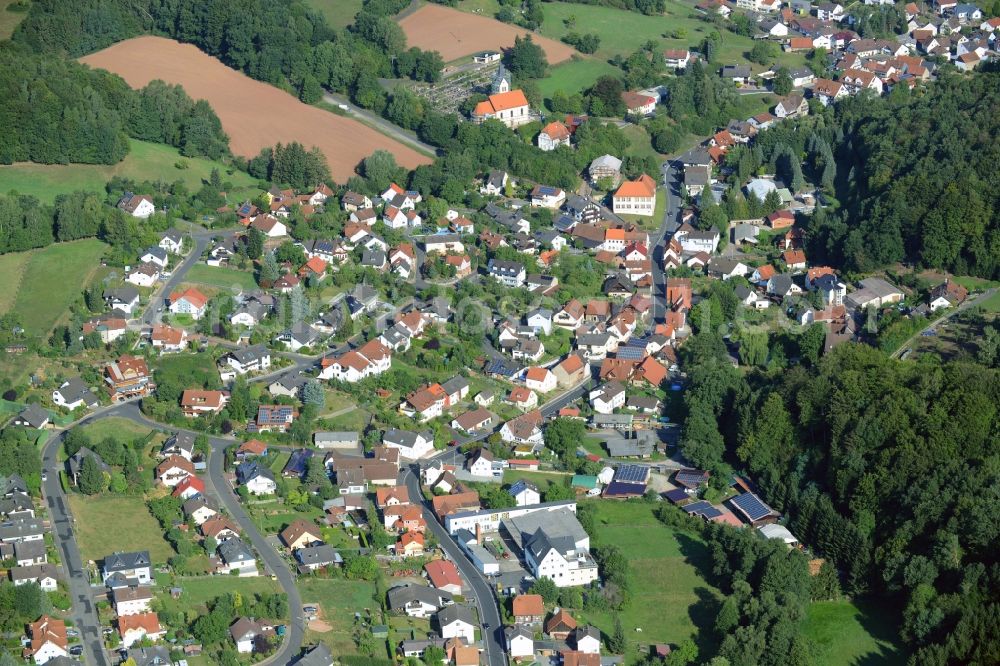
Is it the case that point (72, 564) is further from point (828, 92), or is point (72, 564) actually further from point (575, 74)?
point (828, 92)

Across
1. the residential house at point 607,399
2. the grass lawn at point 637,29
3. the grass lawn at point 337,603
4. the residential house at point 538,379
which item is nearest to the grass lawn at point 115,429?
the grass lawn at point 337,603

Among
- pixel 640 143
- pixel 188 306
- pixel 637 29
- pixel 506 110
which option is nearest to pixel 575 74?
pixel 506 110

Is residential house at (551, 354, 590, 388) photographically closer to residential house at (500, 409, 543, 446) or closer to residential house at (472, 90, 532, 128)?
residential house at (500, 409, 543, 446)

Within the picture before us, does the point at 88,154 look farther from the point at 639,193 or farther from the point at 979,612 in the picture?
the point at 979,612

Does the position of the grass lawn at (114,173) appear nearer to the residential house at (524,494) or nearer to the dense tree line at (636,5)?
the residential house at (524,494)

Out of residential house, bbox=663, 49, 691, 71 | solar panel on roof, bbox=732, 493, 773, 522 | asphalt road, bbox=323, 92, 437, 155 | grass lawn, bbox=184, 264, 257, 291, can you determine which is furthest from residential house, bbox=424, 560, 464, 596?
residential house, bbox=663, 49, 691, 71
